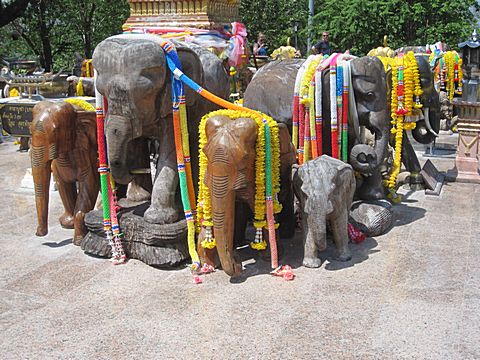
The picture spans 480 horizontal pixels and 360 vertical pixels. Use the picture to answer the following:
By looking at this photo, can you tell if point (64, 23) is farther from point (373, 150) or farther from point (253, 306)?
point (253, 306)

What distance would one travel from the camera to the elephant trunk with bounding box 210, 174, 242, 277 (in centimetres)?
437

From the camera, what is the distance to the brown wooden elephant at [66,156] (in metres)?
5.17

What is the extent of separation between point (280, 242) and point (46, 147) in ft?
7.40

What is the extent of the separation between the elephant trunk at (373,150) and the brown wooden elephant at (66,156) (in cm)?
251

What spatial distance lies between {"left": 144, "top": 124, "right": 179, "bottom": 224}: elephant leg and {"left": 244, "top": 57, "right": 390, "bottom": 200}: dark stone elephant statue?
1275 millimetres

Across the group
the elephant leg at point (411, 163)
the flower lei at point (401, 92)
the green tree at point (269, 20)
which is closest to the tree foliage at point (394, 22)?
the green tree at point (269, 20)

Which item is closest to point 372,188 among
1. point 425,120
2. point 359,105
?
→ point 359,105

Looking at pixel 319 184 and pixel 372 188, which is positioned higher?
pixel 319 184

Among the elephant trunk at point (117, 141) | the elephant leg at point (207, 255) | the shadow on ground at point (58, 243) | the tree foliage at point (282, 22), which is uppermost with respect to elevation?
the tree foliage at point (282, 22)

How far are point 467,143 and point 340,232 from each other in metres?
3.92

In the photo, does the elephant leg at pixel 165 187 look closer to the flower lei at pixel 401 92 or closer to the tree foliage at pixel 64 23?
the flower lei at pixel 401 92

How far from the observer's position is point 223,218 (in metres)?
4.43

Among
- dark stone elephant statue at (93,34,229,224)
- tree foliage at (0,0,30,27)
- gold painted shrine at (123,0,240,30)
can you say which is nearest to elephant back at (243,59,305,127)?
dark stone elephant statue at (93,34,229,224)

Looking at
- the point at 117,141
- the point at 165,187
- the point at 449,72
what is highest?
the point at 449,72
